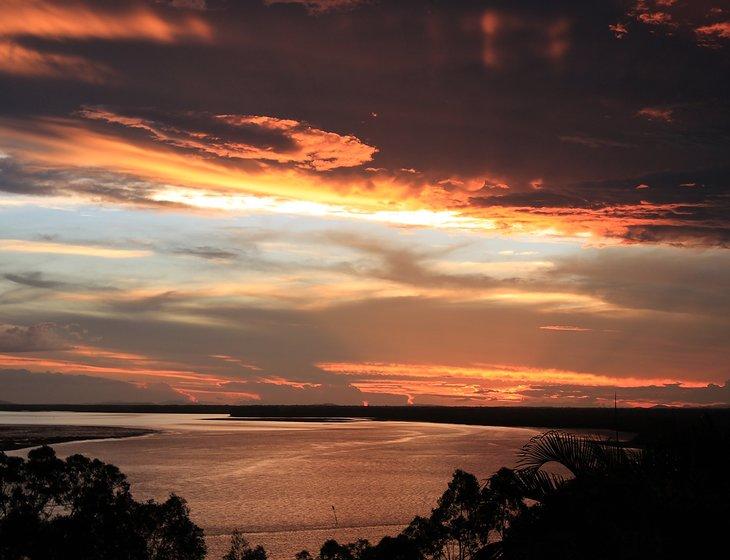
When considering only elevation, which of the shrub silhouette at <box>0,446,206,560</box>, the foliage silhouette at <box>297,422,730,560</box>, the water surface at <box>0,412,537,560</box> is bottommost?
the water surface at <box>0,412,537,560</box>

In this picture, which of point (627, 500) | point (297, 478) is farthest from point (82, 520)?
point (297, 478)

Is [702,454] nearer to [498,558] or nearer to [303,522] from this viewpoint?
[498,558]

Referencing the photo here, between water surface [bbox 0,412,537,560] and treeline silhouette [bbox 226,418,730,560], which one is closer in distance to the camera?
treeline silhouette [bbox 226,418,730,560]

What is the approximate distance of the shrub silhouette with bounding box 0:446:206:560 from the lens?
81.1 ft

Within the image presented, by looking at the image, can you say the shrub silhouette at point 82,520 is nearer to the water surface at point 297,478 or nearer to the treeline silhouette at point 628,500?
the treeline silhouette at point 628,500

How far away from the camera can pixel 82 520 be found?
26.0m

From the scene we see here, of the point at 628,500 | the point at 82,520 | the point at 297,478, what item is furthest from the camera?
the point at 297,478

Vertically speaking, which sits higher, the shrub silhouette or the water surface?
the shrub silhouette

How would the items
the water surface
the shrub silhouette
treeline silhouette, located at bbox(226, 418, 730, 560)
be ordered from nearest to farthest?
treeline silhouette, located at bbox(226, 418, 730, 560)
the shrub silhouette
the water surface

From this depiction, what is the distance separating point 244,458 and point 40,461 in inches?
3740

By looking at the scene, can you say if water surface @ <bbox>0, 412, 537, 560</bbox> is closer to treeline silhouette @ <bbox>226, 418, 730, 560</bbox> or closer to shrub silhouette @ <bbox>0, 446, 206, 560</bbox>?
shrub silhouette @ <bbox>0, 446, 206, 560</bbox>

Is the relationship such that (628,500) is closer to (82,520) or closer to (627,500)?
(627,500)

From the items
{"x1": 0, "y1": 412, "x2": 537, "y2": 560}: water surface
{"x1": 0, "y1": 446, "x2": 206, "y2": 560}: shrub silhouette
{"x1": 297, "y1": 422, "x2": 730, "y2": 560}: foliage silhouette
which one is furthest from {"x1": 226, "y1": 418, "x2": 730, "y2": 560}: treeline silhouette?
{"x1": 0, "y1": 412, "x2": 537, "y2": 560}: water surface

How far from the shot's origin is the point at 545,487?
1348 cm
